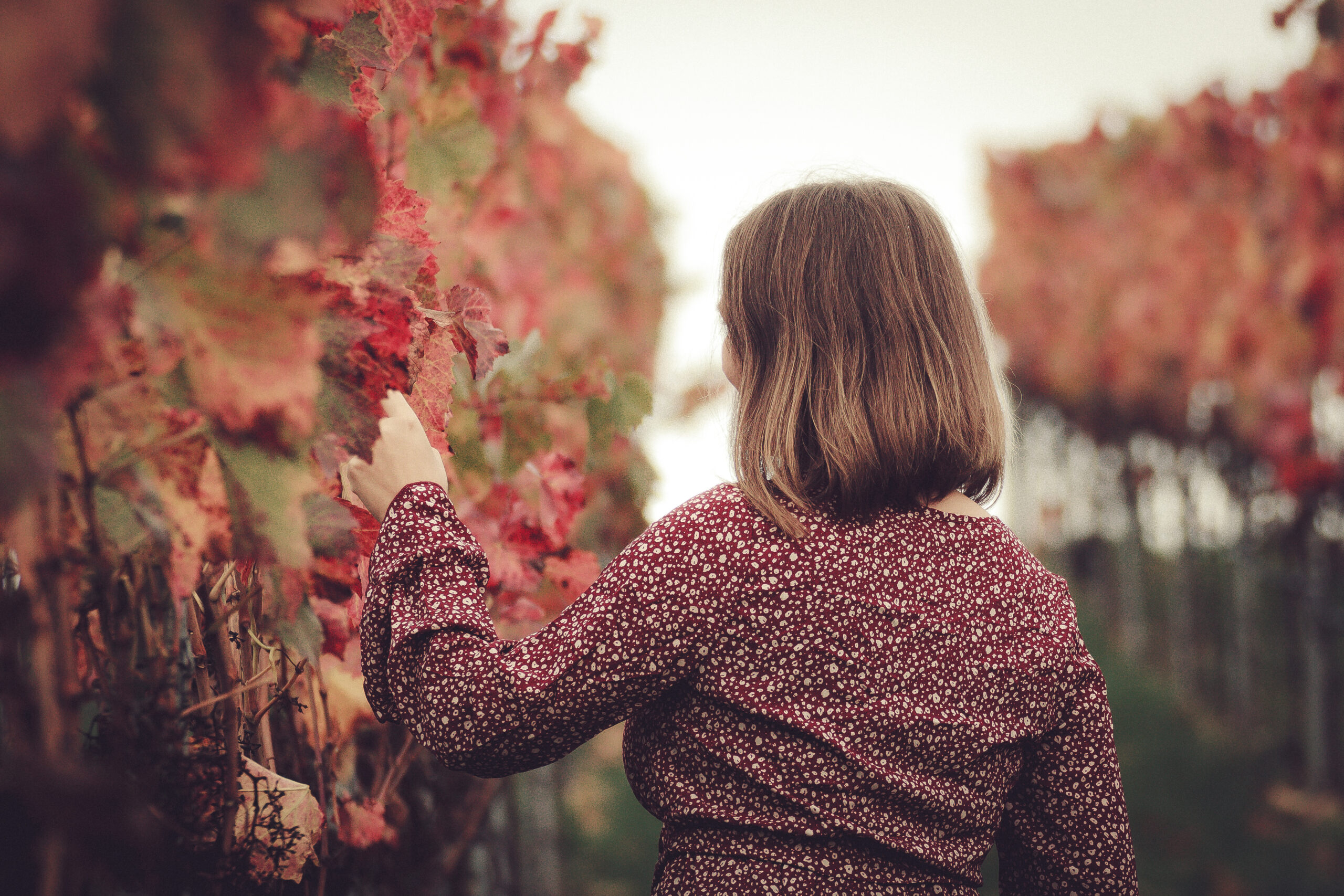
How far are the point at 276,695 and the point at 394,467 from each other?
1.06 feet

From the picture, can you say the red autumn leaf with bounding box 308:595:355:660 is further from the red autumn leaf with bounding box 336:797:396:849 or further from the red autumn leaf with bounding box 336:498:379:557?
the red autumn leaf with bounding box 336:797:396:849

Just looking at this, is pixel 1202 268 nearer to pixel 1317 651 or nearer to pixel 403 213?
pixel 1317 651

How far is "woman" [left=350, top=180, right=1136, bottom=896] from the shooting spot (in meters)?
1.31

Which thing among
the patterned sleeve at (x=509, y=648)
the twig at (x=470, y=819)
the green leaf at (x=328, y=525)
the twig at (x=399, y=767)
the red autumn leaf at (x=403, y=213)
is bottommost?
the twig at (x=470, y=819)

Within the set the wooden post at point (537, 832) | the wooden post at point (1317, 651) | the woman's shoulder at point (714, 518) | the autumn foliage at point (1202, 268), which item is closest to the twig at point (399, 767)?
the woman's shoulder at point (714, 518)

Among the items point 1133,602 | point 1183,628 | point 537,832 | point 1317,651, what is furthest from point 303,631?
point 1133,602

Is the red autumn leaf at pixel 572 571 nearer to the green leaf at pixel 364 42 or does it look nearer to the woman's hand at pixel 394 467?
the woman's hand at pixel 394 467

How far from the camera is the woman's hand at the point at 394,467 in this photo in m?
1.32

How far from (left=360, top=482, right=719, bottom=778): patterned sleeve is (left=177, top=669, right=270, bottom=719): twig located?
0.47ft

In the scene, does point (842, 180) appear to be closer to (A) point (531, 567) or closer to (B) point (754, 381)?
(B) point (754, 381)

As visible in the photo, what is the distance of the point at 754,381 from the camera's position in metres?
1.51

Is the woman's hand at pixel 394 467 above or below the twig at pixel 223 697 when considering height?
→ above

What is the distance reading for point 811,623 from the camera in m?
1.34

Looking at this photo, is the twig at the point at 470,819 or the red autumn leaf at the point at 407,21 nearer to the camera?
the red autumn leaf at the point at 407,21
